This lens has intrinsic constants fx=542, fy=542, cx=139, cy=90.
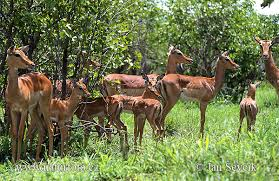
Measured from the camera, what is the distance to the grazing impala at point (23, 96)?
7281 mm

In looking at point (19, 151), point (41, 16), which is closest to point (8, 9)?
point (41, 16)

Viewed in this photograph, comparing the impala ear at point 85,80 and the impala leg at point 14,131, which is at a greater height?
the impala ear at point 85,80

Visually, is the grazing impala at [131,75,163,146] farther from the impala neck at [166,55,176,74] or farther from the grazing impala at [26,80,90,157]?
the impala neck at [166,55,176,74]

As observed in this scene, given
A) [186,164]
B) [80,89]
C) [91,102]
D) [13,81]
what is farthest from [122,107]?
[186,164]

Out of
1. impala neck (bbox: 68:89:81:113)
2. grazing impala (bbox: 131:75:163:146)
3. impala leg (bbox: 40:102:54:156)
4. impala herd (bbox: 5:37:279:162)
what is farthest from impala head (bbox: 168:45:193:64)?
impala leg (bbox: 40:102:54:156)

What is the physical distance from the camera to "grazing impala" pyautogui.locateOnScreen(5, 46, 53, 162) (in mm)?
7281

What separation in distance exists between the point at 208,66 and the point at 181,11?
197 cm

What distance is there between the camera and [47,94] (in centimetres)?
780

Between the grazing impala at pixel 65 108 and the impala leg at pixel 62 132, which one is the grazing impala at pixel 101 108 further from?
the impala leg at pixel 62 132

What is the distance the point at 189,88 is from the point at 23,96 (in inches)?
162

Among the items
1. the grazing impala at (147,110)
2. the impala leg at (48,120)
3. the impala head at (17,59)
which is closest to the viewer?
the impala head at (17,59)

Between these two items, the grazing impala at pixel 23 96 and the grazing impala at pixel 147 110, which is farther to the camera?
the grazing impala at pixel 147 110

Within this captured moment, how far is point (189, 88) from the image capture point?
1060cm

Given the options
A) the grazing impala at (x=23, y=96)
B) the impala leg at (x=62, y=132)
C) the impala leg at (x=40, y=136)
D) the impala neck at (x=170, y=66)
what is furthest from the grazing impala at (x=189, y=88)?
the grazing impala at (x=23, y=96)
